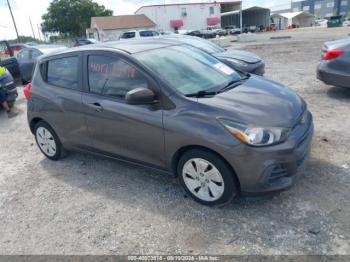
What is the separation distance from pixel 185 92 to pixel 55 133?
232 cm

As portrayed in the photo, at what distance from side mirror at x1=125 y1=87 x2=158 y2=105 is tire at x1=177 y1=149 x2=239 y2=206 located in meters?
0.68

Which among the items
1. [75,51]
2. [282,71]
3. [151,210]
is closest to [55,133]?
[75,51]

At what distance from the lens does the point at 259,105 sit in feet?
10.3

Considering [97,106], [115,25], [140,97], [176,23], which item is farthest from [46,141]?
[176,23]

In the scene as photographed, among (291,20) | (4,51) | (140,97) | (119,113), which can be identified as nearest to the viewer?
(140,97)

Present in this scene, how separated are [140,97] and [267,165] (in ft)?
4.66

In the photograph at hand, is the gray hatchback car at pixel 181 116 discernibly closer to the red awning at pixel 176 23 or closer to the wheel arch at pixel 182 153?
the wheel arch at pixel 182 153

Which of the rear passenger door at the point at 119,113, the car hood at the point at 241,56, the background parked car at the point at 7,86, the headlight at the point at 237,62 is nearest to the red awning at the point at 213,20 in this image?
A: the car hood at the point at 241,56

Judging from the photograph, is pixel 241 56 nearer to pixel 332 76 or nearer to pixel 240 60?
pixel 240 60

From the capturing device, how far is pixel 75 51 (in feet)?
13.3

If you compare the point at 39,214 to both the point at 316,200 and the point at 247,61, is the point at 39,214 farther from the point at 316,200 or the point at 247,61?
the point at 247,61

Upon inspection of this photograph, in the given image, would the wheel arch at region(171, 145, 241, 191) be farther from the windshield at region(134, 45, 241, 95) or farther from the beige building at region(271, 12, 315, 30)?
the beige building at region(271, 12, 315, 30)

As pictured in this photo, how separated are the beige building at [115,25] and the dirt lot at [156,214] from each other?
1936 inches

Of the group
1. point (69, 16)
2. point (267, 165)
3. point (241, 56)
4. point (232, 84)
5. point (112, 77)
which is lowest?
point (267, 165)
